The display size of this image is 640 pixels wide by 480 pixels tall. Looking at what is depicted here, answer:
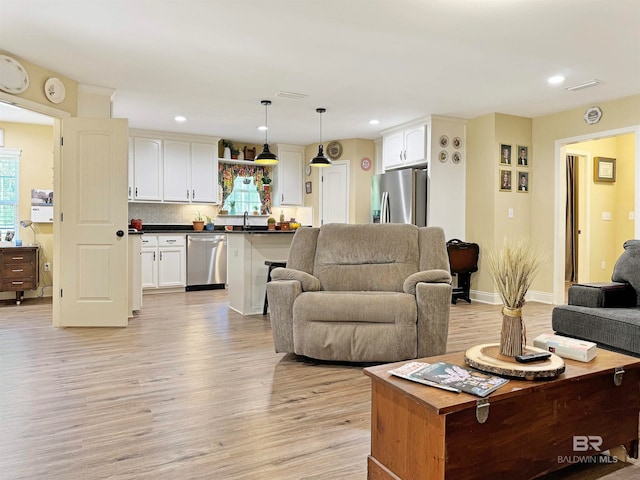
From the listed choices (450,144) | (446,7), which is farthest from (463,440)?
(450,144)

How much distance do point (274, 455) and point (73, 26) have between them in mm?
3354

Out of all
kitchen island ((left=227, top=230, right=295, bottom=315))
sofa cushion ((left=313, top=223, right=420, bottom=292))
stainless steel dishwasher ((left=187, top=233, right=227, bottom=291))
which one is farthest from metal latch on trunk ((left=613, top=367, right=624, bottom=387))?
stainless steel dishwasher ((left=187, top=233, right=227, bottom=291))

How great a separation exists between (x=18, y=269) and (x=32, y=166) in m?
1.53

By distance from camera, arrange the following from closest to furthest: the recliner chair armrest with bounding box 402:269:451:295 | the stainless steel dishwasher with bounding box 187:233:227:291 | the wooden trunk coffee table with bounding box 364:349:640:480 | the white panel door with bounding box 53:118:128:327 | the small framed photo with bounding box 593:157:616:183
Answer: the wooden trunk coffee table with bounding box 364:349:640:480 → the recliner chair armrest with bounding box 402:269:451:295 → the white panel door with bounding box 53:118:128:327 → the small framed photo with bounding box 593:157:616:183 → the stainless steel dishwasher with bounding box 187:233:227:291

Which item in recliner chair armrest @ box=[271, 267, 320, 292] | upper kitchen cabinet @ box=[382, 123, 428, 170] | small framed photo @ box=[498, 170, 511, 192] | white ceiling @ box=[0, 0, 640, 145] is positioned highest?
white ceiling @ box=[0, 0, 640, 145]

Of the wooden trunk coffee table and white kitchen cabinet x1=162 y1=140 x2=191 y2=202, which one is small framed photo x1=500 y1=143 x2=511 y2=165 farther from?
white kitchen cabinet x1=162 y1=140 x2=191 y2=202

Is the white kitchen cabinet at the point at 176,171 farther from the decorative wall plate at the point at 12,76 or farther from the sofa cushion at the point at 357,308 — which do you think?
the sofa cushion at the point at 357,308

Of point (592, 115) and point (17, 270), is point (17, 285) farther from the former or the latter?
point (592, 115)

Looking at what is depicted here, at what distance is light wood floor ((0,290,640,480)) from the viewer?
1833 millimetres

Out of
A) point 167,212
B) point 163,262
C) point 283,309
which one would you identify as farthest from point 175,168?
point 283,309

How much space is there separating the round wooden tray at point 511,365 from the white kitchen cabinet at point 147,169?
626cm

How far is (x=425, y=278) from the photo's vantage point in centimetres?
312

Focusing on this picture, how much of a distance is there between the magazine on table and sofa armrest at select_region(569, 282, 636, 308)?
5.94 ft

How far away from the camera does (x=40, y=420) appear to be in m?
2.24
